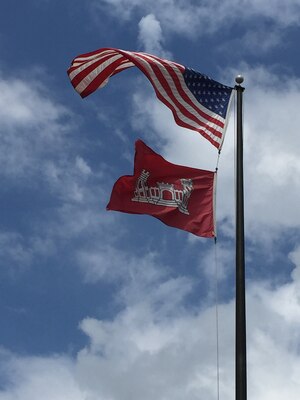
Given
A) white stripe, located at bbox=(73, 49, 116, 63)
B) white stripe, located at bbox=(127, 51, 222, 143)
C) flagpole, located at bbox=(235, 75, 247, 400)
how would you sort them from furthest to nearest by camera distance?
1. white stripe, located at bbox=(73, 49, 116, 63)
2. white stripe, located at bbox=(127, 51, 222, 143)
3. flagpole, located at bbox=(235, 75, 247, 400)

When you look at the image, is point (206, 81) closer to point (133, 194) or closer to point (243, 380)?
point (133, 194)

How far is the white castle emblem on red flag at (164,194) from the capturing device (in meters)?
16.5

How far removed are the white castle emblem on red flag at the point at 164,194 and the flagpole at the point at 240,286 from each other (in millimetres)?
1682

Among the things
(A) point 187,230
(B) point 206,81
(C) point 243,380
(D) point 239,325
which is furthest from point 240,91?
(C) point 243,380

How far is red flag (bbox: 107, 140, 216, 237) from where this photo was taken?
16.2 m

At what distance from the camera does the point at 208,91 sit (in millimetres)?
17375

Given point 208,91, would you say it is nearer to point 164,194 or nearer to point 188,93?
point 188,93

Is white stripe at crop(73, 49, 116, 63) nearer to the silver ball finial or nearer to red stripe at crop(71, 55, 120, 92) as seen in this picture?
red stripe at crop(71, 55, 120, 92)

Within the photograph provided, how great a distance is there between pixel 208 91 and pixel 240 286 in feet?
18.7

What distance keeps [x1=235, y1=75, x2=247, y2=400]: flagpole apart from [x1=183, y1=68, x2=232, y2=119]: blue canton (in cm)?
111

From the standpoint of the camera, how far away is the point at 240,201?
14.7 meters

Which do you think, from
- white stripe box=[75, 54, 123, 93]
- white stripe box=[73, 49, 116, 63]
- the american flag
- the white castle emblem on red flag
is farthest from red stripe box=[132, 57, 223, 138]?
white stripe box=[75, 54, 123, 93]

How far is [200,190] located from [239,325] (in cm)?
408

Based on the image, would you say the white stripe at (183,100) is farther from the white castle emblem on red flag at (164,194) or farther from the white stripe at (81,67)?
the white stripe at (81,67)
